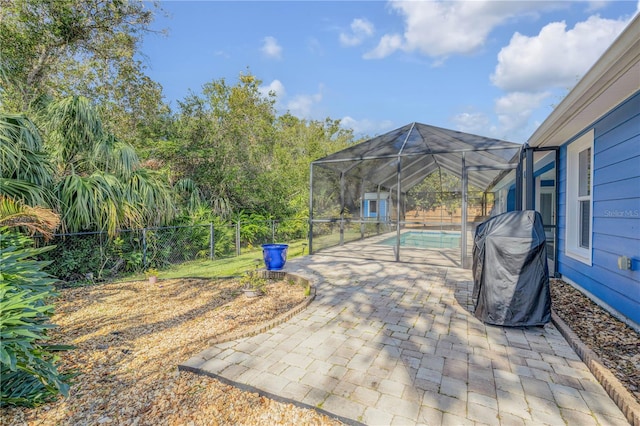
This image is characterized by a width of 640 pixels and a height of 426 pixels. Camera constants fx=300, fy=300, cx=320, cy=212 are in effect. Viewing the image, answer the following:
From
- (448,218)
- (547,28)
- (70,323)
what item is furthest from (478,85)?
(70,323)

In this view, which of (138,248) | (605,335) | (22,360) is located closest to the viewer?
(22,360)

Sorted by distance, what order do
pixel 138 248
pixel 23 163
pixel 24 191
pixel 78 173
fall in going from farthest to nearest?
pixel 138 248 → pixel 78 173 → pixel 23 163 → pixel 24 191

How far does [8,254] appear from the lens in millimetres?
2291

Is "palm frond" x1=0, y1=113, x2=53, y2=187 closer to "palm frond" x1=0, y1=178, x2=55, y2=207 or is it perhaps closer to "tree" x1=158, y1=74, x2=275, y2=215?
"palm frond" x1=0, y1=178, x2=55, y2=207

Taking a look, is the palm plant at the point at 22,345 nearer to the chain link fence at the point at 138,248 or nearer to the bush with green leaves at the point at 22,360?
the bush with green leaves at the point at 22,360

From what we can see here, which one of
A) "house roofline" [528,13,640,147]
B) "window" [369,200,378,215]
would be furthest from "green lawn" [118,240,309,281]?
"window" [369,200,378,215]

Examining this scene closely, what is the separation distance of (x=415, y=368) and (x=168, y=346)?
6.89 feet

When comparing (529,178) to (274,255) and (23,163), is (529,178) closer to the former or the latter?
(274,255)

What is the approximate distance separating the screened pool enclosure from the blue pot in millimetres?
2112

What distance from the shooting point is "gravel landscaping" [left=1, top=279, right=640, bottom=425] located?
1796mm

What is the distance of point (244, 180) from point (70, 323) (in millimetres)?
6439

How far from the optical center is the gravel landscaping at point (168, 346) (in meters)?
1.80

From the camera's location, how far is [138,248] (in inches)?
221

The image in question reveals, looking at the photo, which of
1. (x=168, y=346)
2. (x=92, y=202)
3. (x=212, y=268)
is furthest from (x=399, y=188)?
(x=92, y=202)
